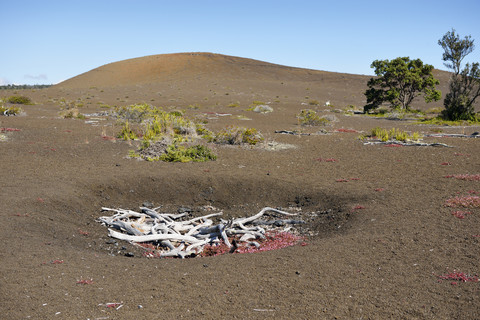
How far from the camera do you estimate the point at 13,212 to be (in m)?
7.91

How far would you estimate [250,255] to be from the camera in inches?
258

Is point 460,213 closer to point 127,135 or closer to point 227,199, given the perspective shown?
point 227,199

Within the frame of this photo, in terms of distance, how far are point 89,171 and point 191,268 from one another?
695cm


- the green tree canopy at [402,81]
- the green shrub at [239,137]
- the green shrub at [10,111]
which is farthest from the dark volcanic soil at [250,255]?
the green tree canopy at [402,81]

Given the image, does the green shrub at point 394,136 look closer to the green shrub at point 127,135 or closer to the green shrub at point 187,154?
the green shrub at point 187,154

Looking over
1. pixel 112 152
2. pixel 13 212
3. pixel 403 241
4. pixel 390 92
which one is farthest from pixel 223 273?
pixel 390 92

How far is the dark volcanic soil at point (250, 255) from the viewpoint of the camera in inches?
188

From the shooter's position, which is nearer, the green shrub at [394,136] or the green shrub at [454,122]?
the green shrub at [394,136]

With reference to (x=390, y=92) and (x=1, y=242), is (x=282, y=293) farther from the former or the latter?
(x=390, y=92)

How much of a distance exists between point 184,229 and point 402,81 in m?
32.8

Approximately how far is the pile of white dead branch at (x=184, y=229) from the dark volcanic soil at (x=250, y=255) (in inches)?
17.3

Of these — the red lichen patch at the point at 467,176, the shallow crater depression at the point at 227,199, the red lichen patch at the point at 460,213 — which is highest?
the red lichen patch at the point at 467,176

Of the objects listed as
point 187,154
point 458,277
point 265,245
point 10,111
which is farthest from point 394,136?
point 10,111

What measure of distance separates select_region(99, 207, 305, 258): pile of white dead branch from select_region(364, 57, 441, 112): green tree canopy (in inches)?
1178
